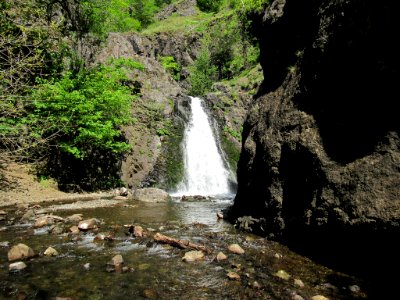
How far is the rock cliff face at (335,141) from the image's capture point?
507 centimetres

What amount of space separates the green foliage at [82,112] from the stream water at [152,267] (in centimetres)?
596

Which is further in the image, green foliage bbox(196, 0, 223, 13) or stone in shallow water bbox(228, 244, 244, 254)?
green foliage bbox(196, 0, 223, 13)

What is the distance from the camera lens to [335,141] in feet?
20.6

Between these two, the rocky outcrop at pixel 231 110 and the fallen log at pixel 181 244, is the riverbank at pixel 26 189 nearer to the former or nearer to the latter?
the fallen log at pixel 181 244

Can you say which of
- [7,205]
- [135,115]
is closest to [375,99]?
[7,205]

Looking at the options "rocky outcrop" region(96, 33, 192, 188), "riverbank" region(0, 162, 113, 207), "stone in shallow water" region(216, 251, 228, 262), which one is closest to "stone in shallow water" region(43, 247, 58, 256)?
"stone in shallow water" region(216, 251, 228, 262)

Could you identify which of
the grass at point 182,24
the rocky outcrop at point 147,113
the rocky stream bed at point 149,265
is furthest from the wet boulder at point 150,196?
the grass at point 182,24

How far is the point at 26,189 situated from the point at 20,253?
9360 millimetres

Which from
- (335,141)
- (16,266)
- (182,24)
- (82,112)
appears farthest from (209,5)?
(16,266)

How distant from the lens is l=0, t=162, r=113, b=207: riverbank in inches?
496

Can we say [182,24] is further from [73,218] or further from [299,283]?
[299,283]

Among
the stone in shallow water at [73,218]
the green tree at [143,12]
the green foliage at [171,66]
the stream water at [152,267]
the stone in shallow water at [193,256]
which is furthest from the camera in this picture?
the green tree at [143,12]

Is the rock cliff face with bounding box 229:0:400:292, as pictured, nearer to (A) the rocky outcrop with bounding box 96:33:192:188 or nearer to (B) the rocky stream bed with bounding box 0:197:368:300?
(B) the rocky stream bed with bounding box 0:197:368:300

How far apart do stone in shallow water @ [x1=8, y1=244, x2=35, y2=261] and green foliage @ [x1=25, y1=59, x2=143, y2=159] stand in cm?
886
